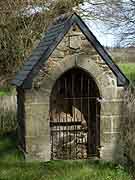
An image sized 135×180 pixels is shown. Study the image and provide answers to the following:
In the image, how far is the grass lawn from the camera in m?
6.67

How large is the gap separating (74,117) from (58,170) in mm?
2431

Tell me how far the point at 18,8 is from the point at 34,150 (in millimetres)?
12301

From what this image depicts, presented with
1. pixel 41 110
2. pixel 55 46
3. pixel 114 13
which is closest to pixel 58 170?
pixel 41 110

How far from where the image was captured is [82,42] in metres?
7.76

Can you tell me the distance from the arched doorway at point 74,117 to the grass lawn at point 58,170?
108 centimetres

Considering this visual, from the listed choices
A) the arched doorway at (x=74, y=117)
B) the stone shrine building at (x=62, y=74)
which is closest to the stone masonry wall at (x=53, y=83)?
the stone shrine building at (x=62, y=74)

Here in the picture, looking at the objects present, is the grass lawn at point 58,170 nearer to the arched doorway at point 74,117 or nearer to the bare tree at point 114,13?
the arched doorway at point 74,117

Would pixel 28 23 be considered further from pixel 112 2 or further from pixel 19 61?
pixel 112 2

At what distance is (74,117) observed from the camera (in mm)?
9289

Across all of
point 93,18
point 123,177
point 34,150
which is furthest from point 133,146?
point 93,18

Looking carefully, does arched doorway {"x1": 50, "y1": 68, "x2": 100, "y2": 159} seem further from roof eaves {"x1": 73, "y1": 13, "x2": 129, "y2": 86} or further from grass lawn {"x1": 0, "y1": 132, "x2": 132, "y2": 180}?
grass lawn {"x1": 0, "y1": 132, "x2": 132, "y2": 180}

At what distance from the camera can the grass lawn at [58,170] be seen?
6674 mm

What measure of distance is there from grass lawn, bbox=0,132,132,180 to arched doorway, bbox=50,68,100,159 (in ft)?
3.54

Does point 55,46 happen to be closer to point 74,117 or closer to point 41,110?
point 41,110
